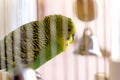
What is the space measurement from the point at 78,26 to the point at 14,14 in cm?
13

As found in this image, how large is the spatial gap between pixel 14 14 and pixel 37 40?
73 mm

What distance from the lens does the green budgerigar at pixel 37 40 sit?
0.42 meters

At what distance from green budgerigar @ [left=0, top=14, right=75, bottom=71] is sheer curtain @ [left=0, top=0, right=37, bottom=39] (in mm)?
16

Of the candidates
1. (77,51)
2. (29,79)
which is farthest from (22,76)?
(77,51)

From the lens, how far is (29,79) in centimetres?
44

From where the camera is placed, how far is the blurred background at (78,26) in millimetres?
414

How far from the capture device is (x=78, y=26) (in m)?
0.43

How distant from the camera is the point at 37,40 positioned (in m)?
0.43

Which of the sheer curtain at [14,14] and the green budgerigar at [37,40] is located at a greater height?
the sheer curtain at [14,14]

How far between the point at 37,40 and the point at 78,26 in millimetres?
85

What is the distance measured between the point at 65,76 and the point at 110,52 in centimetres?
10

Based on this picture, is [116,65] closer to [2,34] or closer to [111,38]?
[111,38]

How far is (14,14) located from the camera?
442 millimetres

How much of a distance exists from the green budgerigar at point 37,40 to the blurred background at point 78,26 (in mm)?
15
